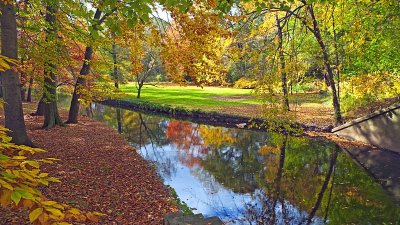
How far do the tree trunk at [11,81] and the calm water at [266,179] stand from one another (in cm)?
507

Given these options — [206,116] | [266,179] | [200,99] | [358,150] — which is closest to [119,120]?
[206,116]

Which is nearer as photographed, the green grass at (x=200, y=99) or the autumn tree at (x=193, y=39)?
the autumn tree at (x=193, y=39)

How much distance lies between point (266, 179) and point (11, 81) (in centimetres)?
895

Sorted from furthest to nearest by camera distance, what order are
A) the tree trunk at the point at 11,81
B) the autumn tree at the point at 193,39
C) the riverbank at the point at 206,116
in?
the riverbank at the point at 206,116 < the tree trunk at the point at 11,81 < the autumn tree at the point at 193,39

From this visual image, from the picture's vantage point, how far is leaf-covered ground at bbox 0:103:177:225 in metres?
7.31

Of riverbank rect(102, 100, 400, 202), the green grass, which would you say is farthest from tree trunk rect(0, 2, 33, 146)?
the green grass

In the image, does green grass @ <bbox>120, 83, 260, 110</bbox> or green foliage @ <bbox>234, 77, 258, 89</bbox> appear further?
green grass @ <bbox>120, 83, 260, 110</bbox>

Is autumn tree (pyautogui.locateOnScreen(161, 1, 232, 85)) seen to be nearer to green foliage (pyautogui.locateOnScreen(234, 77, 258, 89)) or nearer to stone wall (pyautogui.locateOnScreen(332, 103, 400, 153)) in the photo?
green foliage (pyautogui.locateOnScreen(234, 77, 258, 89))

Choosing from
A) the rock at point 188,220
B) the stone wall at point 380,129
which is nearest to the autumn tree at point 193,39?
the rock at point 188,220

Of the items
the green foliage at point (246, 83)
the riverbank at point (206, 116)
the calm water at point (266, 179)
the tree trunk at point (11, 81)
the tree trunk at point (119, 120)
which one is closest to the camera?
the calm water at point (266, 179)

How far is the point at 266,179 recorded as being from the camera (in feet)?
39.2

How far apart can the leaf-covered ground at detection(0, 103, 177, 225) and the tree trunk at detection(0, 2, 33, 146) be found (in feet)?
4.03

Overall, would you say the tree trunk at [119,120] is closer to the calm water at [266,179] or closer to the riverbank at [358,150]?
the calm water at [266,179]

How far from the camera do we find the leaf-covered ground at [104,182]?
731cm
